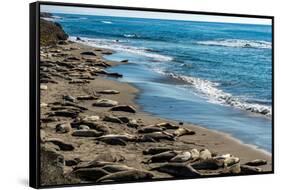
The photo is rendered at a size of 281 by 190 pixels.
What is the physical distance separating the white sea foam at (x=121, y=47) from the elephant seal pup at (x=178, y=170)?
92 centimetres

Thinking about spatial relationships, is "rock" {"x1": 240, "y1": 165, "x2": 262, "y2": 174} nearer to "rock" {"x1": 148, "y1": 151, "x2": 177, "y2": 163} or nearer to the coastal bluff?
"rock" {"x1": 148, "y1": 151, "x2": 177, "y2": 163}

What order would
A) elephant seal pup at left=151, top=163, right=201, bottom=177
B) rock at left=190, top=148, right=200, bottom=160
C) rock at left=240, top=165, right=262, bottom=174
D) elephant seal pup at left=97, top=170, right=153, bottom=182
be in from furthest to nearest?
1. rock at left=240, top=165, right=262, bottom=174
2. rock at left=190, top=148, right=200, bottom=160
3. elephant seal pup at left=151, top=163, right=201, bottom=177
4. elephant seal pup at left=97, top=170, right=153, bottom=182

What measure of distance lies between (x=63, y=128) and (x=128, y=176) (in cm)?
69

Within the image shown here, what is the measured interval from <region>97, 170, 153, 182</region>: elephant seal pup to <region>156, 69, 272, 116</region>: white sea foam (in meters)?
0.91

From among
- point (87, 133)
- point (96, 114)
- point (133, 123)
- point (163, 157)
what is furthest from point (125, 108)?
point (163, 157)

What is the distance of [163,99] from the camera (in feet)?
22.6

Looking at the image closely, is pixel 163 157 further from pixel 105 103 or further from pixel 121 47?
pixel 121 47

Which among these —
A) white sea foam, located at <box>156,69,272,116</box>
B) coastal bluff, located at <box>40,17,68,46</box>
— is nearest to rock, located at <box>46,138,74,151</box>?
coastal bluff, located at <box>40,17,68,46</box>

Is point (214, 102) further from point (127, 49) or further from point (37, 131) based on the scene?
point (37, 131)

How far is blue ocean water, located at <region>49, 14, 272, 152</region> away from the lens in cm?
679

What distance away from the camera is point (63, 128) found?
6414 millimetres

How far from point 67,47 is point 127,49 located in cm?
57

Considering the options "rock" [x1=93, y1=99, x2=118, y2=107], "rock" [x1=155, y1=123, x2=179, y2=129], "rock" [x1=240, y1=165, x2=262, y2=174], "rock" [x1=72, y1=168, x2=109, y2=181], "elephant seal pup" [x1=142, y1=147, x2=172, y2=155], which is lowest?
"rock" [x1=240, y1=165, x2=262, y2=174]

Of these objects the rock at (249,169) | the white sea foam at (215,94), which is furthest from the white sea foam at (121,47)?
the rock at (249,169)
